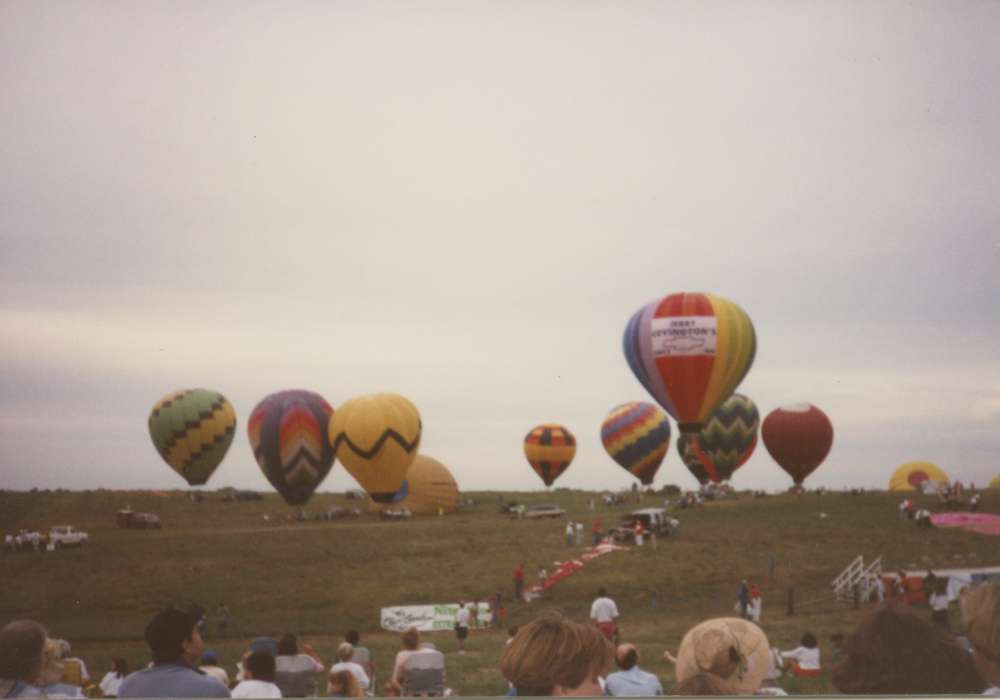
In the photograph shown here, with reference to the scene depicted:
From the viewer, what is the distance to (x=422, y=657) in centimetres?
820

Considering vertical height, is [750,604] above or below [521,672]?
below

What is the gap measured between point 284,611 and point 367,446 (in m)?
11.1

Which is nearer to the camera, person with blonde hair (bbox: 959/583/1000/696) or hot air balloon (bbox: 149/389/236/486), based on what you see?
person with blonde hair (bbox: 959/583/1000/696)

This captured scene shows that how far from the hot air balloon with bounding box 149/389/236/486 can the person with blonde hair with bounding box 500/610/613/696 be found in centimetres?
3919

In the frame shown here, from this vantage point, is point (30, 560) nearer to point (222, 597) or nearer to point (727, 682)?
point (222, 597)

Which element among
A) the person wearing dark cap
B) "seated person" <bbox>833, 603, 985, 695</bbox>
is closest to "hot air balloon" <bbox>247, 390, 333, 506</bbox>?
the person wearing dark cap

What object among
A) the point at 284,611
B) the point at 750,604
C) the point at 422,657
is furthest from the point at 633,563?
the point at 422,657

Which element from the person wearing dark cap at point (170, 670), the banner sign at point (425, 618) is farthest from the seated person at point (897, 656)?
the banner sign at point (425, 618)

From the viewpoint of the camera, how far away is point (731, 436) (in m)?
46.2

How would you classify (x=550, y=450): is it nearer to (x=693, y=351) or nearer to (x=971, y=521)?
(x=971, y=521)

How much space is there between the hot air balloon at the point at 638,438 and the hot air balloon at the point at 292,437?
46.1ft

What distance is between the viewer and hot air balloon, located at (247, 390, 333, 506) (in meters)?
37.3

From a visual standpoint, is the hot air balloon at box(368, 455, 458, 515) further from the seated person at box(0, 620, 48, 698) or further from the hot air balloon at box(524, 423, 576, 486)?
the seated person at box(0, 620, 48, 698)

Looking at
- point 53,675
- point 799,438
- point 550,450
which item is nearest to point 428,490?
point 550,450
